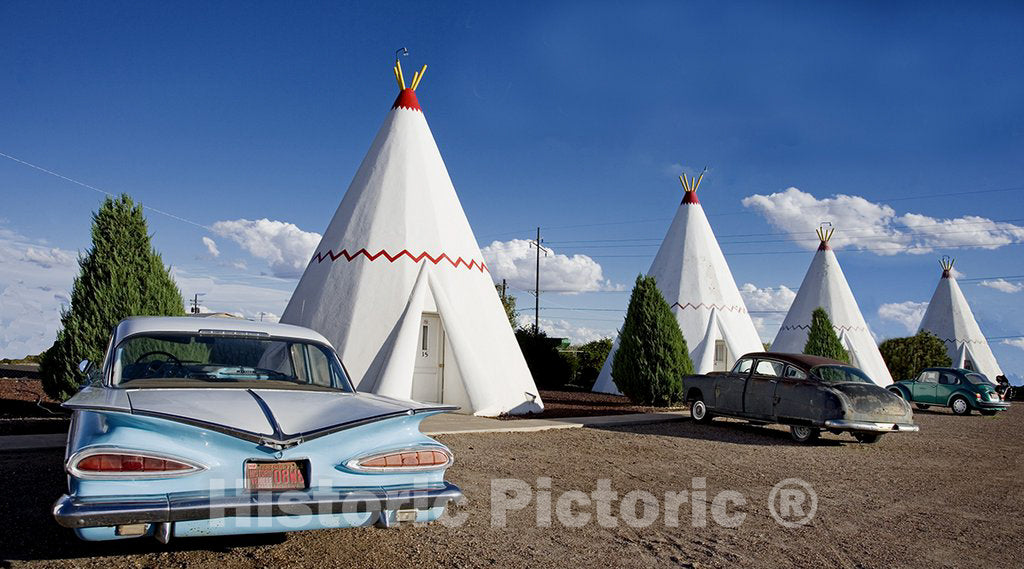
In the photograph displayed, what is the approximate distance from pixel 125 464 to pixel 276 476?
619 millimetres

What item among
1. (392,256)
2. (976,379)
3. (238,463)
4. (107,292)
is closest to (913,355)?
(976,379)

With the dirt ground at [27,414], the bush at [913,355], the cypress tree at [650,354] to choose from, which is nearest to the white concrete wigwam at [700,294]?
the cypress tree at [650,354]

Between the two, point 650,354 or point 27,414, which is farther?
point 650,354

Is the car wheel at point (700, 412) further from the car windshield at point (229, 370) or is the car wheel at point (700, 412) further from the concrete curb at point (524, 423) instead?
the car windshield at point (229, 370)

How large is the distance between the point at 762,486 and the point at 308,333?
4302 mm

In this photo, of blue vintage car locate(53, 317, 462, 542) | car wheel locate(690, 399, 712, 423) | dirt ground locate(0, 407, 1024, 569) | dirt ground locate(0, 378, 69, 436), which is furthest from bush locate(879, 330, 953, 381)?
blue vintage car locate(53, 317, 462, 542)

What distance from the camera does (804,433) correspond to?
10.1 metres

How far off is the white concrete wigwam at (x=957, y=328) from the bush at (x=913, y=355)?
403 centimetres

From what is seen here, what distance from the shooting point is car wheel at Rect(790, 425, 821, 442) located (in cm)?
998

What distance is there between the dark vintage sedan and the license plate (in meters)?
8.22

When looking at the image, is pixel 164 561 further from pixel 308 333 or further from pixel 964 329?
pixel 964 329

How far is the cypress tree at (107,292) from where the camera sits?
32.8 ft

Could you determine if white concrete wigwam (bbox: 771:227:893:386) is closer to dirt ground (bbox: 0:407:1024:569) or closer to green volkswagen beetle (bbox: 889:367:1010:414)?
green volkswagen beetle (bbox: 889:367:1010:414)

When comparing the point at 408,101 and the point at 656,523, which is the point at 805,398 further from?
the point at 408,101
